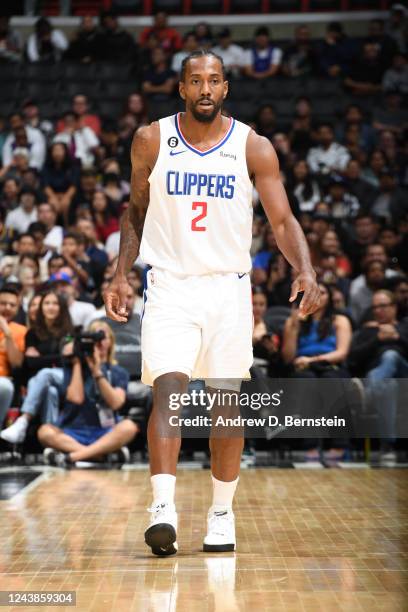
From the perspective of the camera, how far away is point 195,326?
3963 millimetres

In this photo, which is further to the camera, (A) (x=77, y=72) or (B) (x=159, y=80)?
(A) (x=77, y=72)

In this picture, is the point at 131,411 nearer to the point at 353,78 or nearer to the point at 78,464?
the point at 78,464

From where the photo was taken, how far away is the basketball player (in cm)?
391

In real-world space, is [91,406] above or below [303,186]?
below

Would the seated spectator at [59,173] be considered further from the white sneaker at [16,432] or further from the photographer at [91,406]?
the white sneaker at [16,432]

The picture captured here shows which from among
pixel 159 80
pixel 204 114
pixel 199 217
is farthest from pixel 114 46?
pixel 199 217

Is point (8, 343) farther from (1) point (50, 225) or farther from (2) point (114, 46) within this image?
(2) point (114, 46)

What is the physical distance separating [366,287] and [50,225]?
307 centimetres

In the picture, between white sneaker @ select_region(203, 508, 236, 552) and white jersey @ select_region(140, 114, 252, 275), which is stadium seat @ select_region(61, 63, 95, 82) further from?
white sneaker @ select_region(203, 508, 236, 552)

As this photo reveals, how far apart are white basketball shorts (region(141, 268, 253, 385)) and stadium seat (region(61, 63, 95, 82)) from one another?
9.65 metres

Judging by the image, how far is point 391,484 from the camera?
5.88m

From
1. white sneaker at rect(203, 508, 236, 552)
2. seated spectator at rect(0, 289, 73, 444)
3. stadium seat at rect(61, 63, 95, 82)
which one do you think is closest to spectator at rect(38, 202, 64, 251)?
seated spectator at rect(0, 289, 73, 444)

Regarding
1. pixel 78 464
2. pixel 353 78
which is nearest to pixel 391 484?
pixel 78 464

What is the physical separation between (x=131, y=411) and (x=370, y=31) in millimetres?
7111
